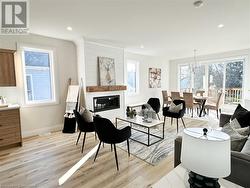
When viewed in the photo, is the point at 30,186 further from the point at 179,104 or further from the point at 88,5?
the point at 179,104

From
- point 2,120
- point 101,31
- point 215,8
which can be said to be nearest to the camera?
point 215,8

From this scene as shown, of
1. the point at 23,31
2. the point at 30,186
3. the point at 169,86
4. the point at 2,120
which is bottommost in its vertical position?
the point at 30,186

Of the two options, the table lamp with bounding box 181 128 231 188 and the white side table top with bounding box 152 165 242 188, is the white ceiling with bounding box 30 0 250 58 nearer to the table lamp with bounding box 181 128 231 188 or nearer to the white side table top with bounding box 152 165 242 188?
the table lamp with bounding box 181 128 231 188

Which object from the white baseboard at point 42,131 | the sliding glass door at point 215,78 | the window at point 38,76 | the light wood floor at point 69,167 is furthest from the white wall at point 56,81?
the sliding glass door at point 215,78

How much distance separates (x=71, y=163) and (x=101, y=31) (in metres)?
2.98

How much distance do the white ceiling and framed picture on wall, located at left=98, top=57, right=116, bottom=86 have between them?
0.67 metres

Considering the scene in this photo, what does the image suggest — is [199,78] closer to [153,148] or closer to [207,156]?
[153,148]

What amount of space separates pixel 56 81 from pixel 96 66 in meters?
1.23

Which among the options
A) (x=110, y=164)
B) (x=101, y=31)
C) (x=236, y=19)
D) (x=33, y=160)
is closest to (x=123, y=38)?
(x=101, y=31)

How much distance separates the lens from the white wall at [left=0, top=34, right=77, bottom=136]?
355 cm

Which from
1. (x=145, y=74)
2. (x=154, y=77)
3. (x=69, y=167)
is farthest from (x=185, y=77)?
(x=69, y=167)

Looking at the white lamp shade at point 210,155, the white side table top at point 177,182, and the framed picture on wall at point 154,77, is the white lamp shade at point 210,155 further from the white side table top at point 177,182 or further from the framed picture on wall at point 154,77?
the framed picture on wall at point 154,77

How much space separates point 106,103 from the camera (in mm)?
4945

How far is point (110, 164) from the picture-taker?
254 centimetres
